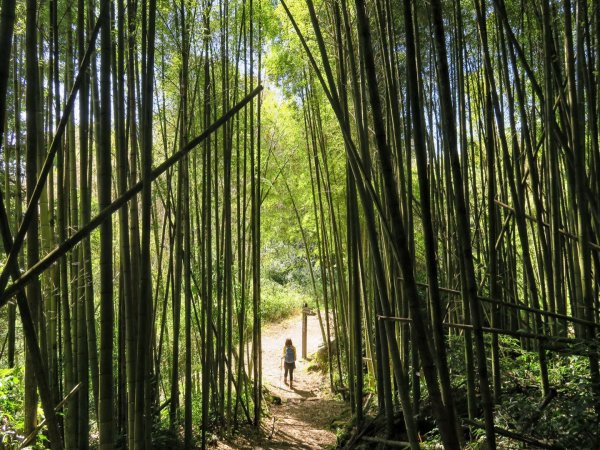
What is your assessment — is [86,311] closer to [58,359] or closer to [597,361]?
[58,359]

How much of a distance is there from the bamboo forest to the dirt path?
65mm

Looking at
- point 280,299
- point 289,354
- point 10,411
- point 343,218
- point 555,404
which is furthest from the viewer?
point 280,299

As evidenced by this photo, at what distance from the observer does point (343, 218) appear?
798cm

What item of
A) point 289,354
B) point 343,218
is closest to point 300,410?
point 289,354

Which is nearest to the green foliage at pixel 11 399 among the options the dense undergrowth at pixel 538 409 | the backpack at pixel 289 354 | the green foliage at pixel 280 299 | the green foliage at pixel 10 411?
the green foliage at pixel 10 411

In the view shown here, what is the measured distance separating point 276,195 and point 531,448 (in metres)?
6.89

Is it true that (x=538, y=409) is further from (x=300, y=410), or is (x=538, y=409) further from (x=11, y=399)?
(x=300, y=410)

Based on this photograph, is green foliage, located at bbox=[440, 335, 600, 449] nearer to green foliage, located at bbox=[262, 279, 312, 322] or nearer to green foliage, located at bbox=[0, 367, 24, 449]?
green foliage, located at bbox=[0, 367, 24, 449]

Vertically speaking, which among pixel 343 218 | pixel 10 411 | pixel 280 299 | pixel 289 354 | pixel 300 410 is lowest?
pixel 300 410

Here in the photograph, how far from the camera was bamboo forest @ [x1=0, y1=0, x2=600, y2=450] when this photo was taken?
140cm

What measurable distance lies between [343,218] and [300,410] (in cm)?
310

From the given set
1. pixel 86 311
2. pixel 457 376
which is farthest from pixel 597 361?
pixel 86 311

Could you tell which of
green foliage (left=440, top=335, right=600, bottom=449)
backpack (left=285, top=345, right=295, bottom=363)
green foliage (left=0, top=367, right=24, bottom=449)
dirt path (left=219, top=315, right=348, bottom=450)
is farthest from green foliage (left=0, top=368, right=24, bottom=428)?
backpack (left=285, top=345, right=295, bottom=363)

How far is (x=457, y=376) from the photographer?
3.59m
